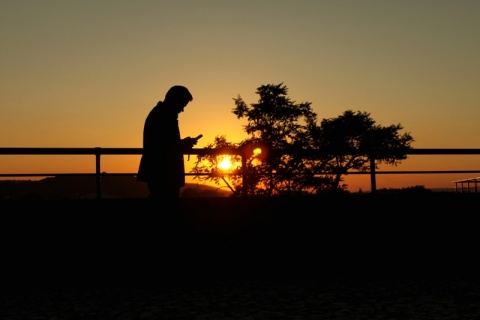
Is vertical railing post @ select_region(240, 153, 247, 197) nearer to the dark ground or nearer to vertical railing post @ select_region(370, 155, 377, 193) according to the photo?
the dark ground

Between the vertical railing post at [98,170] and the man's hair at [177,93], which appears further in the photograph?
the vertical railing post at [98,170]

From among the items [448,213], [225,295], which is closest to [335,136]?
[448,213]

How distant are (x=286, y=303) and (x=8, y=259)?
3659mm

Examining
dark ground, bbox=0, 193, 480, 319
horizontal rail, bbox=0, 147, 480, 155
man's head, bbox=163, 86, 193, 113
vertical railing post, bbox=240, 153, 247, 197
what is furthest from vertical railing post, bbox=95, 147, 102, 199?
man's head, bbox=163, 86, 193, 113

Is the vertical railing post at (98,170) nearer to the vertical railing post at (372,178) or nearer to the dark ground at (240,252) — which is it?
the dark ground at (240,252)

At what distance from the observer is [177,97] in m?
6.75

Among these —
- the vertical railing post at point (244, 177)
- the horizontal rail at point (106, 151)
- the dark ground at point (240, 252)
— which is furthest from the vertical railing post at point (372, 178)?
the vertical railing post at point (244, 177)

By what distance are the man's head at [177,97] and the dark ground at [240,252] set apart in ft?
3.98

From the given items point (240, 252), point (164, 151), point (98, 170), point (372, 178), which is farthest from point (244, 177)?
point (372, 178)

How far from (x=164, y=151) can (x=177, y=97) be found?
0.61 meters

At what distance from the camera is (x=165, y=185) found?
6938 mm

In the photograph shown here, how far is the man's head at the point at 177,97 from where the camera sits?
6.74 m

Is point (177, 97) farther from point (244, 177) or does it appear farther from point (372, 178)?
point (372, 178)

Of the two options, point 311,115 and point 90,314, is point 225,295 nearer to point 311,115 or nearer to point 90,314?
point 90,314
